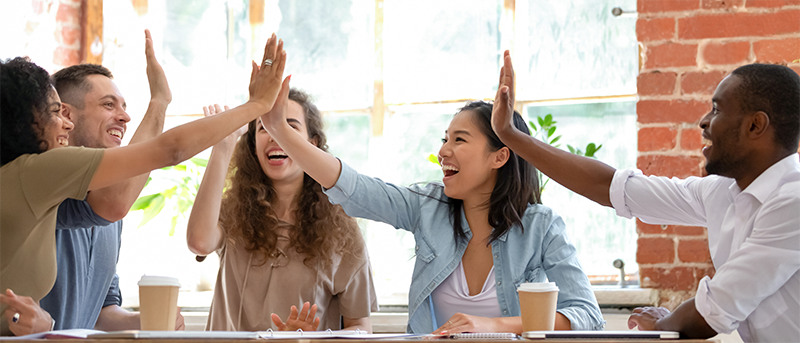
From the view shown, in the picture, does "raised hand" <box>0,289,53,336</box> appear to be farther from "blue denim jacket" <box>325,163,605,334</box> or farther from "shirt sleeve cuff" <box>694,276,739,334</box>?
"shirt sleeve cuff" <box>694,276,739,334</box>

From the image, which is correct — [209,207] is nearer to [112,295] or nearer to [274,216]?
[274,216]

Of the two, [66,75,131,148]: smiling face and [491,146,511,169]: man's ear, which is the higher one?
[66,75,131,148]: smiling face

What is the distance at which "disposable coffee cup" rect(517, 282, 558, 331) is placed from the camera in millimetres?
1147

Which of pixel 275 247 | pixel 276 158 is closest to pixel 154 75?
pixel 276 158

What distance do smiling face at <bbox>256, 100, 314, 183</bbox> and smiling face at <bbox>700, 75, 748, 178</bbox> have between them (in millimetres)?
1177

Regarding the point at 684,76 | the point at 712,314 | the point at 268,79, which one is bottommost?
the point at 712,314

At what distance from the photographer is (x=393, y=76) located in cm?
317

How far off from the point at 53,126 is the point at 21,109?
0.07m

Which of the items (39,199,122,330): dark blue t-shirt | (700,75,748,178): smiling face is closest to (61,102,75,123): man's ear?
(39,199,122,330): dark blue t-shirt

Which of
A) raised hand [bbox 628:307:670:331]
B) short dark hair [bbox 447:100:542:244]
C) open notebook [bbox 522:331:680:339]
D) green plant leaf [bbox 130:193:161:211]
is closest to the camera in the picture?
open notebook [bbox 522:331:680:339]

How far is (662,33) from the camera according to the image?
8.50 ft

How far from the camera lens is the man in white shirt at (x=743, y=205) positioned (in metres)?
1.13

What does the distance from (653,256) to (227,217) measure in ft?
5.40

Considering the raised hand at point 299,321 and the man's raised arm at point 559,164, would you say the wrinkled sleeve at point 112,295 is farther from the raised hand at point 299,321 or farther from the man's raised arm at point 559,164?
the man's raised arm at point 559,164
